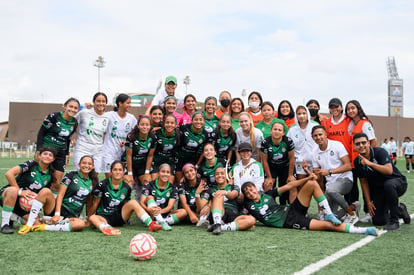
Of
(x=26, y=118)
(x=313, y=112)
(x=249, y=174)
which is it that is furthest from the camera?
(x=26, y=118)

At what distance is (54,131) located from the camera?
5.80 m

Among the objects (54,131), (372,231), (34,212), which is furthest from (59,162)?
(372,231)

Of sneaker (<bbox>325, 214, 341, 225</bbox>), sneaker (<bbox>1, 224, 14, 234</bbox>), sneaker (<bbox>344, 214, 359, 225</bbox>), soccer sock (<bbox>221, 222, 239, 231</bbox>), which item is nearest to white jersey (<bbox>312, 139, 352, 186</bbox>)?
sneaker (<bbox>344, 214, 359, 225</bbox>)

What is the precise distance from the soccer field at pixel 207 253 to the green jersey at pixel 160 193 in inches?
21.5

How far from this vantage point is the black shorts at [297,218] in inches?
209

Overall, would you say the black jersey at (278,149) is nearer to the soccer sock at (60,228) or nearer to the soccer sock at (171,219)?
the soccer sock at (171,219)

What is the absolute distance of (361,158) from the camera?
5.45 metres

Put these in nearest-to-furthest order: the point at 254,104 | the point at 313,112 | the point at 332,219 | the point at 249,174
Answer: the point at 332,219 → the point at 249,174 → the point at 313,112 → the point at 254,104

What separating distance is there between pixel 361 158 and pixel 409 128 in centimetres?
5194

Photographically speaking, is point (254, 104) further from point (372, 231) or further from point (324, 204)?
point (372, 231)

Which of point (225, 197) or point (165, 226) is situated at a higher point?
point (225, 197)

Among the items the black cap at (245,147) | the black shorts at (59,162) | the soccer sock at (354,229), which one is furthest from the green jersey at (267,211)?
the black shorts at (59,162)

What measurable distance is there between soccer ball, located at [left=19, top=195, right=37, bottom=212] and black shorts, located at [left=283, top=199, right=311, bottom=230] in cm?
326

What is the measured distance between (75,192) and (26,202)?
1.96 feet
